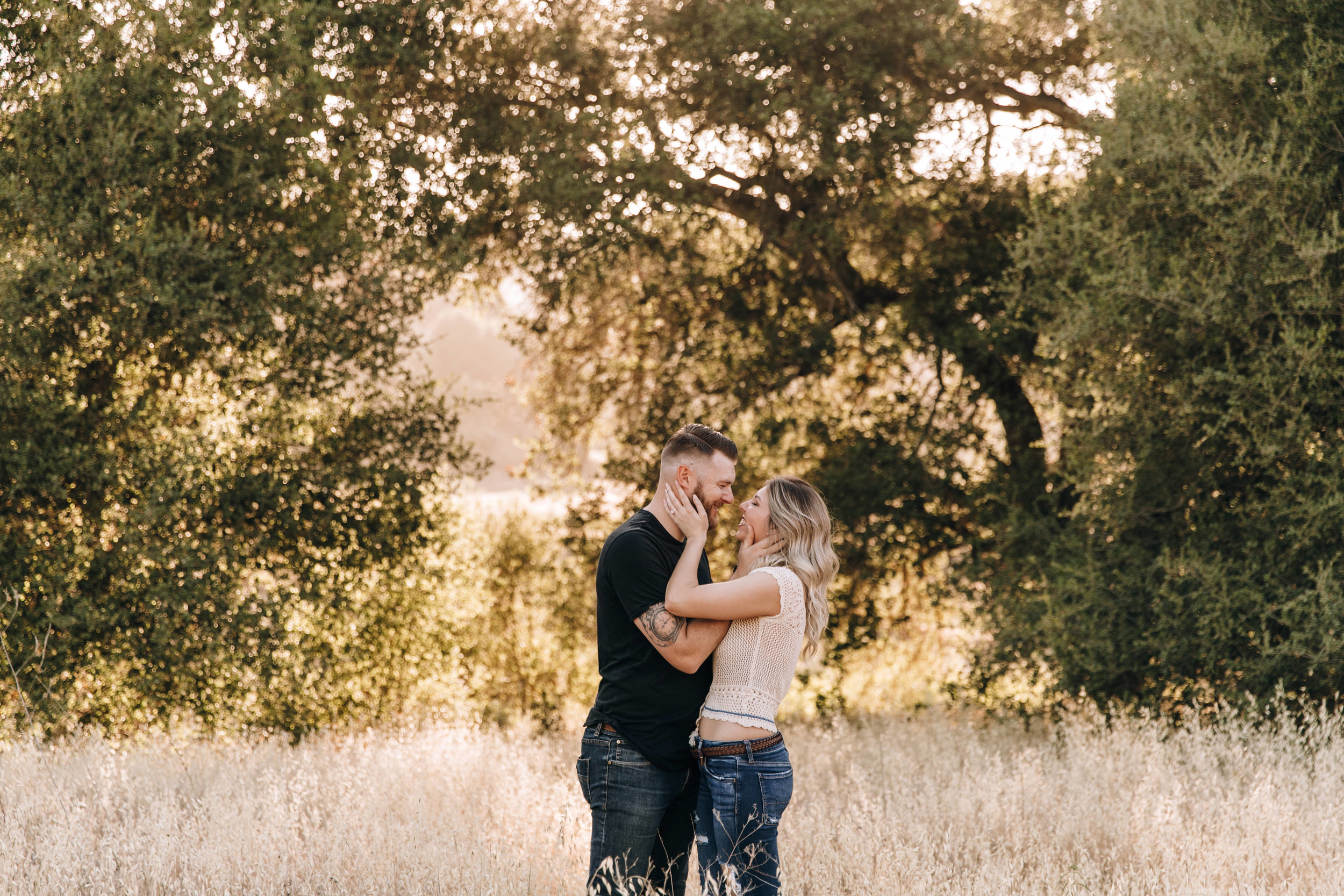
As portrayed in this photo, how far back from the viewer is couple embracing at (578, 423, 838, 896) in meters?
3.95

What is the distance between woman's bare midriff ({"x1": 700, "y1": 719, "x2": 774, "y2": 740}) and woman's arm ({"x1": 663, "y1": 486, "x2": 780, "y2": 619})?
0.41 m

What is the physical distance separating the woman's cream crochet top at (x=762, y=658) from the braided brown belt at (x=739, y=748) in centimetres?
4

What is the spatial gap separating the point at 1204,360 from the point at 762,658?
6691mm

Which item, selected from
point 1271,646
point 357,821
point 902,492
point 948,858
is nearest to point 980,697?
point 902,492

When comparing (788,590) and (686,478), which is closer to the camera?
(788,590)

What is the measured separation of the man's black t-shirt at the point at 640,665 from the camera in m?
4.03

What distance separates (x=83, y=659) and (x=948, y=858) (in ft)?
25.8

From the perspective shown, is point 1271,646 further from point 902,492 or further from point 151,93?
point 151,93

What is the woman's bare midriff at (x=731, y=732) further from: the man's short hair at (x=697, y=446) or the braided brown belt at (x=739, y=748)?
the man's short hair at (x=697, y=446)

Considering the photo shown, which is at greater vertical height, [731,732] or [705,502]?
[705,502]

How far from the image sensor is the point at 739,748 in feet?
13.0

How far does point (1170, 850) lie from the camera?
17.9 ft

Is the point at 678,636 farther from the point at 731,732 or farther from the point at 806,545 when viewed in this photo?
the point at 806,545

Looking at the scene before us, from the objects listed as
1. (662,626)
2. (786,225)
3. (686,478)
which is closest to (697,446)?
(686,478)
